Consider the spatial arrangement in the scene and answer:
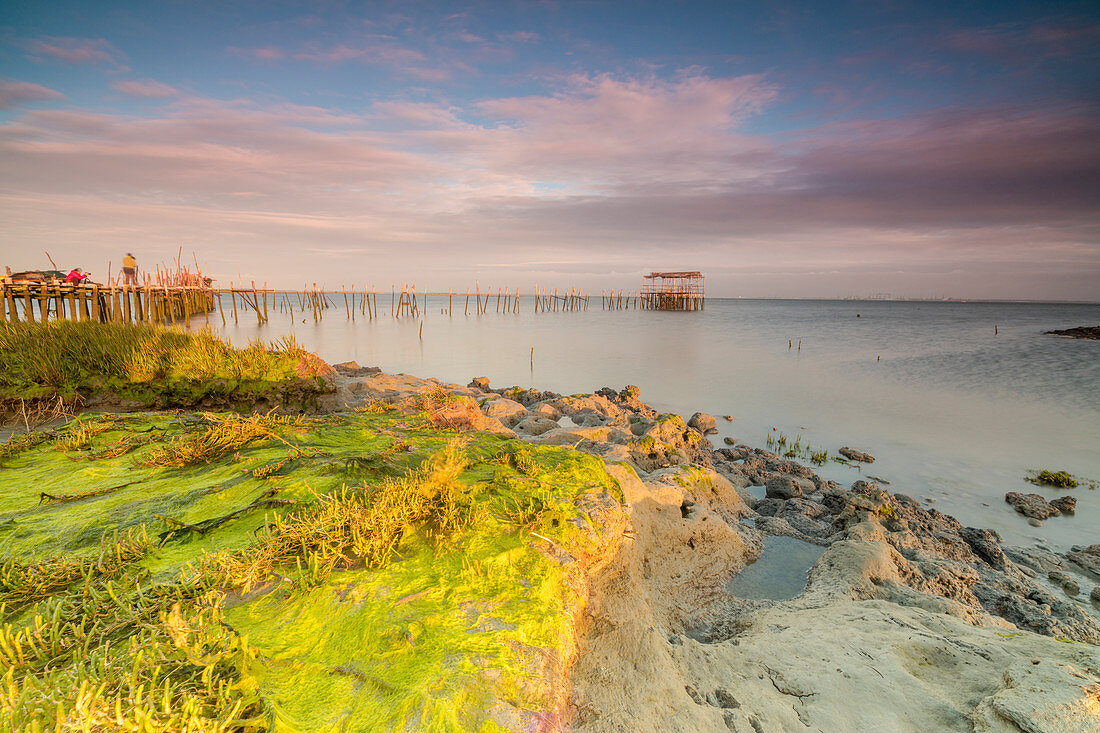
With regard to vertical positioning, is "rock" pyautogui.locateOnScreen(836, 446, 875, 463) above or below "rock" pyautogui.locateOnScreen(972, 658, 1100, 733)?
below

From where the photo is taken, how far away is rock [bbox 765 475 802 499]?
A: 7117 millimetres

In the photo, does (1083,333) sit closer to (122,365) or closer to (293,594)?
(293,594)

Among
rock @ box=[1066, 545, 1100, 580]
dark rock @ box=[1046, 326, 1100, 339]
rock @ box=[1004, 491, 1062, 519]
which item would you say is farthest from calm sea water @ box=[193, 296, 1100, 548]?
dark rock @ box=[1046, 326, 1100, 339]

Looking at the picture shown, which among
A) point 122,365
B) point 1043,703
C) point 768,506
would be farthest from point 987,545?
point 122,365

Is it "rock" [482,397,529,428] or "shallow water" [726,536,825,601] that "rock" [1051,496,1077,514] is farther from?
"rock" [482,397,529,428]

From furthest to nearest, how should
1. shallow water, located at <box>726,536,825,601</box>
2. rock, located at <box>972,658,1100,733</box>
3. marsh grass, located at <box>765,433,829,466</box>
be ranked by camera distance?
1. marsh grass, located at <box>765,433,829,466</box>
2. shallow water, located at <box>726,536,825,601</box>
3. rock, located at <box>972,658,1100,733</box>

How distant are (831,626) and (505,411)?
7.32 m

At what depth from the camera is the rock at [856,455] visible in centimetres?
960

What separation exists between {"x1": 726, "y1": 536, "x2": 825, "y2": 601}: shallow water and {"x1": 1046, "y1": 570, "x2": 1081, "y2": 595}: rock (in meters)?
2.71

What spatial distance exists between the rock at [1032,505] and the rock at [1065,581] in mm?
2267

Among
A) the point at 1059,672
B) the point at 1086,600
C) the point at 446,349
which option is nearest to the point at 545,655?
the point at 1059,672

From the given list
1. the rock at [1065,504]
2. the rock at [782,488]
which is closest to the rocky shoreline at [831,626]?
the rock at [782,488]

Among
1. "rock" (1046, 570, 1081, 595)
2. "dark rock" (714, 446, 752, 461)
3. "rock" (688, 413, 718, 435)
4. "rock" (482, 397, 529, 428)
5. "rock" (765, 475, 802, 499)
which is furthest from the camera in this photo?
"rock" (688, 413, 718, 435)

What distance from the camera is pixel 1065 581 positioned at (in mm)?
5234
